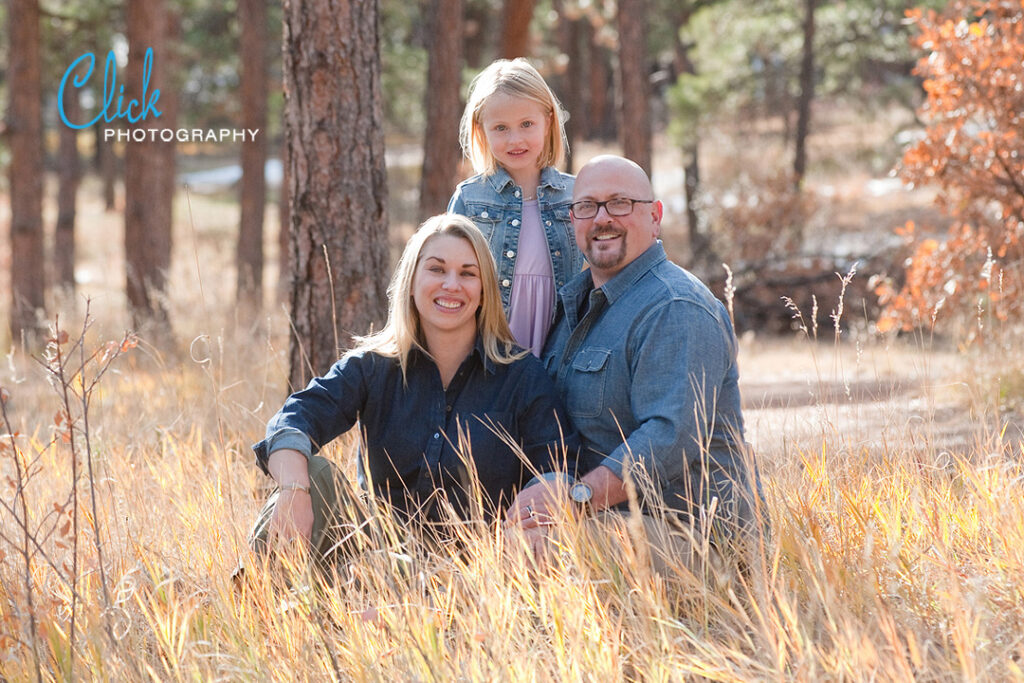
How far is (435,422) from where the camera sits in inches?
131

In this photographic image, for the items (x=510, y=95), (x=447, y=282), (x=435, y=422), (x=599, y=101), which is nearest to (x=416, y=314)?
(x=447, y=282)

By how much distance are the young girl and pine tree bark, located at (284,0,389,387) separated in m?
0.96

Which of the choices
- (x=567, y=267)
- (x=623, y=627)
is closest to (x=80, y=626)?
(x=623, y=627)

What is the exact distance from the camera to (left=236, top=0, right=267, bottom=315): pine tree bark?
1334cm

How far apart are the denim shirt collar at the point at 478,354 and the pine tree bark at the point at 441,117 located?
23.2ft

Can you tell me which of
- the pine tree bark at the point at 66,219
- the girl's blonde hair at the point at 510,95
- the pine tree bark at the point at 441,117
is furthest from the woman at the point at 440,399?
the pine tree bark at the point at 66,219

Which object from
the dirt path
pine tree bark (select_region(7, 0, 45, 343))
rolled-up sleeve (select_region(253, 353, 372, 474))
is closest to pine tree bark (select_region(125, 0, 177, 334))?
pine tree bark (select_region(7, 0, 45, 343))

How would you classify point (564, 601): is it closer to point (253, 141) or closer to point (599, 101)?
point (253, 141)

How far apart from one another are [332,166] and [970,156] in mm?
4213

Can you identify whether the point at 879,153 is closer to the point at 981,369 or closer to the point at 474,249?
the point at 981,369

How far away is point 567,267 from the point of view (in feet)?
12.8

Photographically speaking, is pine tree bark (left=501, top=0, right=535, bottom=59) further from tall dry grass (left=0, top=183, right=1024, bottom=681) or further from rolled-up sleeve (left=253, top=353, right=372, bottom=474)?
tall dry grass (left=0, top=183, right=1024, bottom=681)

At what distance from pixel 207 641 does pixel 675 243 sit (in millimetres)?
19233

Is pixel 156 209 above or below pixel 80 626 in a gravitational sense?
above
